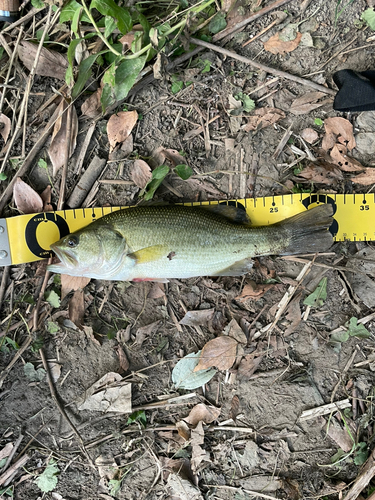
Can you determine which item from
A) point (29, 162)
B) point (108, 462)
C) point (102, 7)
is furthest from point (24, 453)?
point (102, 7)

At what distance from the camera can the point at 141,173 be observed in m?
3.60

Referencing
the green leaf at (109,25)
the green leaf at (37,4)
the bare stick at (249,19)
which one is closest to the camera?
the green leaf at (109,25)

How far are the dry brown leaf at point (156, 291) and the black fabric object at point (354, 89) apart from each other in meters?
2.59

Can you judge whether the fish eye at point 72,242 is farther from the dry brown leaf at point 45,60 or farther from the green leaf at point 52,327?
the dry brown leaf at point 45,60

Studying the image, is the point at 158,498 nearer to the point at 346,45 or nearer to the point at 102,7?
the point at 102,7

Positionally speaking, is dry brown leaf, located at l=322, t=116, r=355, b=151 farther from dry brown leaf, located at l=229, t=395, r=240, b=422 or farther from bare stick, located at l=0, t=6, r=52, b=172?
bare stick, located at l=0, t=6, r=52, b=172

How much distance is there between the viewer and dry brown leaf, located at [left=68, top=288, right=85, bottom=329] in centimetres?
370

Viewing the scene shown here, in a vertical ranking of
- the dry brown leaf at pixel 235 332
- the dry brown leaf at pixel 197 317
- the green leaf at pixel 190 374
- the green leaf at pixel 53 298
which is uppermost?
the green leaf at pixel 53 298

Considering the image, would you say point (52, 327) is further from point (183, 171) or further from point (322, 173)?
point (322, 173)

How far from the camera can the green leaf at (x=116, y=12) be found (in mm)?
3107

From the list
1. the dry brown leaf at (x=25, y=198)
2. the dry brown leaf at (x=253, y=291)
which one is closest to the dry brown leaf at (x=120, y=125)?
the dry brown leaf at (x=25, y=198)

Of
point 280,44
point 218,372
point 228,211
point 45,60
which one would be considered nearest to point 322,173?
point 228,211

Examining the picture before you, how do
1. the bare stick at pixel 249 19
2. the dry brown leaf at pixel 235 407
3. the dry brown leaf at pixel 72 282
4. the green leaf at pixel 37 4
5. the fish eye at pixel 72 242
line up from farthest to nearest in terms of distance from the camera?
the dry brown leaf at pixel 235 407 < the dry brown leaf at pixel 72 282 < the bare stick at pixel 249 19 < the green leaf at pixel 37 4 < the fish eye at pixel 72 242

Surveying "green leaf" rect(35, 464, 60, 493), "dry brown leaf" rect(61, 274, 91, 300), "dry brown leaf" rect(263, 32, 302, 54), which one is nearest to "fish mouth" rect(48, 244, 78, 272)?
"dry brown leaf" rect(61, 274, 91, 300)
